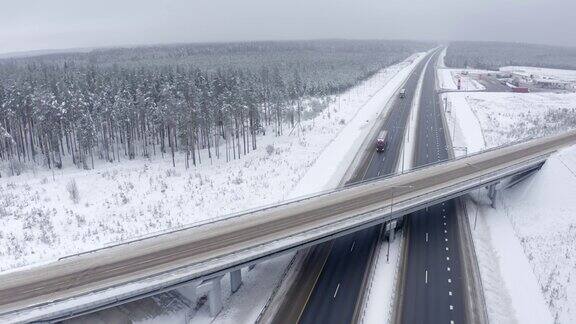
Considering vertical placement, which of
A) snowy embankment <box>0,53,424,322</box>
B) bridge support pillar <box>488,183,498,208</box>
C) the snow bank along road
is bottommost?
the snow bank along road

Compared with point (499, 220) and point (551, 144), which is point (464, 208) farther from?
point (551, 144)

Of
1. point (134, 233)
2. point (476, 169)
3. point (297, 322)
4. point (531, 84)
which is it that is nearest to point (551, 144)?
point (476, 169)

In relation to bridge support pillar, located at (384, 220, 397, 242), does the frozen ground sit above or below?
below

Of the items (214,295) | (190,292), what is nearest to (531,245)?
(214,295)

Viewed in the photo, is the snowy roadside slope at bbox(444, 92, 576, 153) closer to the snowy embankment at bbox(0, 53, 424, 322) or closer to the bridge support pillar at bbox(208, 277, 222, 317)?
the snowy embankment at bbox(0, 53, 424, 322)

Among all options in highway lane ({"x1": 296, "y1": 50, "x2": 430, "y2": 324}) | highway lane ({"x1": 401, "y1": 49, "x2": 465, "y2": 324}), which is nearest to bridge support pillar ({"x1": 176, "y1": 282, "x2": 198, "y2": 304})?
highway lane ({"x1": 296, "y1": 50, "x2": 430, "y2": 324})

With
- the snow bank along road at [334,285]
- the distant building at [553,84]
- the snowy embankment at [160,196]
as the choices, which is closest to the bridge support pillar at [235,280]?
the snowy embankment at [160,196]
